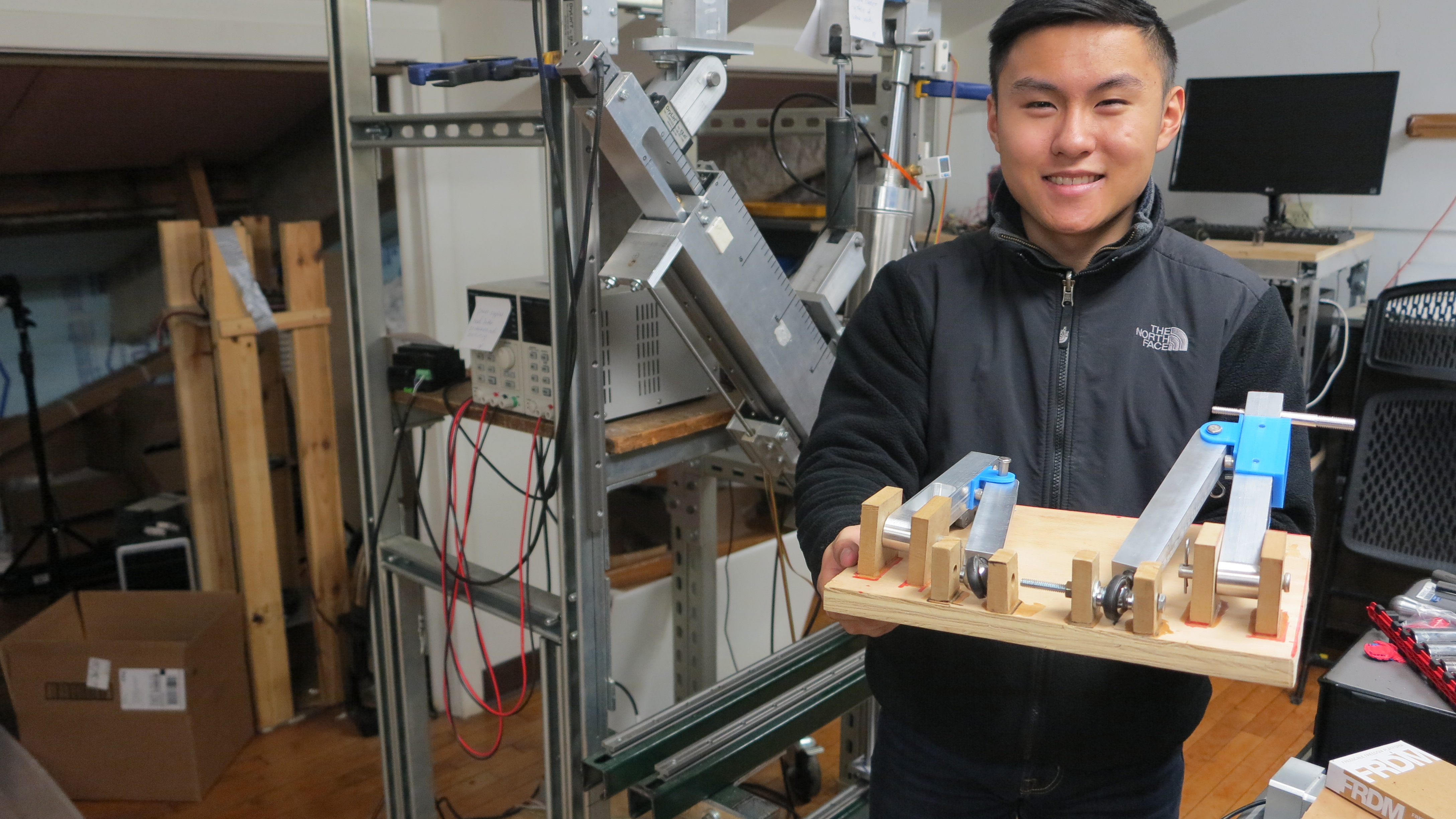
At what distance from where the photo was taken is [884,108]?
6.06 feet

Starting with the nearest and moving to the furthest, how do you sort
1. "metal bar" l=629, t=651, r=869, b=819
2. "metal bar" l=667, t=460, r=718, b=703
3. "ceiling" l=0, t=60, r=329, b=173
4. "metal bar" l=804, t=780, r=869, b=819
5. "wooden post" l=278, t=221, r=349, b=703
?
"metal bar" l=629, t=651, r=869, b=819
"metal bar" l=804, t=780, r=869, b=819
"metal bar" l=667, t=460, r=718, b=703
"ceiling" l=0, t=60, r=329, b=173
"wooden post" l=278, t=221, r=349, b=703

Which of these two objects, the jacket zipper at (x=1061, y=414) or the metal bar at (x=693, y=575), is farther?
the metal bar at (x=693, y=575)

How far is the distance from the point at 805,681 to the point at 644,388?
24.1 inches

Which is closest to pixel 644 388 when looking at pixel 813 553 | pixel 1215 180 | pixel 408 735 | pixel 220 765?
pixel 813 553

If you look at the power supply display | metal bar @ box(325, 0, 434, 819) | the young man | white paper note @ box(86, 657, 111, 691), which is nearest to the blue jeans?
the young man

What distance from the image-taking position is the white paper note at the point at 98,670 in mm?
2387

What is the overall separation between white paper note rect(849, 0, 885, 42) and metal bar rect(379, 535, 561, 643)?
0.99 metres

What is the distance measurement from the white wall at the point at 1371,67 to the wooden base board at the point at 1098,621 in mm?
2720

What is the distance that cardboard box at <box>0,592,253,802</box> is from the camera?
7.80 feet

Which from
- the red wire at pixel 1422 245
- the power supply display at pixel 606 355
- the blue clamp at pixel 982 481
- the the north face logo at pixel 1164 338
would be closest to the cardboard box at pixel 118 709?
the power supply display at pixel 606 355

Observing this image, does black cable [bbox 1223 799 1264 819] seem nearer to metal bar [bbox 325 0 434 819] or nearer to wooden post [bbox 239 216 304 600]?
metal bar [bbox 325 0 434 819]

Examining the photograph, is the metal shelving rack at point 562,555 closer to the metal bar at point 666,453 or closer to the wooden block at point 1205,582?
the metal bar at point 666,453

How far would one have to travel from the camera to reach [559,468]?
1540mm

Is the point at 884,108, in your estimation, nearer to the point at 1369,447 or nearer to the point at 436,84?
the point at 436,84
